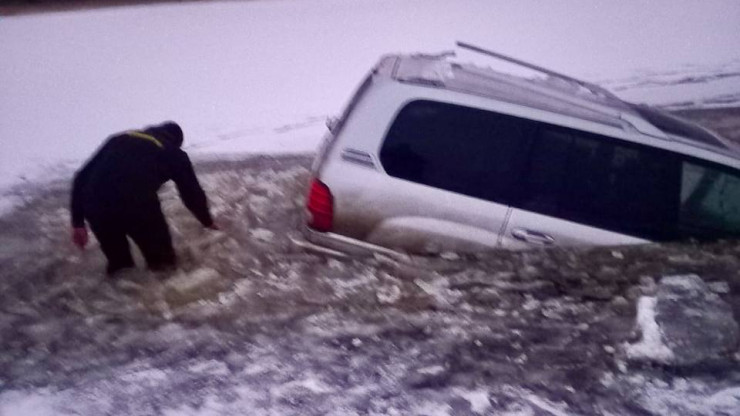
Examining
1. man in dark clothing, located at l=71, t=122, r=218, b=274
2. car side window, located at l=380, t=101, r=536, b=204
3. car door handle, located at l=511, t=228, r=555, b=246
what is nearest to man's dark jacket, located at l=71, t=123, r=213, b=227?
man in dark clothing, located at l=71, t=122, r=218, b=274

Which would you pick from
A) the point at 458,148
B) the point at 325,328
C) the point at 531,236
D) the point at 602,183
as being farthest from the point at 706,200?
the point at 325,328

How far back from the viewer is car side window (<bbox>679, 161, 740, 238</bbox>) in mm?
2502

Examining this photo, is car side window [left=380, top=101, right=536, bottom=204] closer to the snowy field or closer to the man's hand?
the snowy field

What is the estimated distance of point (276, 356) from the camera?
2301 millimetres

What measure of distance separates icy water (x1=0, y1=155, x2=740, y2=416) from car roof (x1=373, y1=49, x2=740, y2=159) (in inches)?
18.1

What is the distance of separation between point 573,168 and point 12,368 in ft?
6.75

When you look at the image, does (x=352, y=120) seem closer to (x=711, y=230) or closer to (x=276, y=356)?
(x=276, y=356)

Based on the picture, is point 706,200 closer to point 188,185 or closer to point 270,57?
point 270,57

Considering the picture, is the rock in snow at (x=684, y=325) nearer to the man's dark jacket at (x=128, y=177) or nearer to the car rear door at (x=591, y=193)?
the car rear door at (x=591, y=193)

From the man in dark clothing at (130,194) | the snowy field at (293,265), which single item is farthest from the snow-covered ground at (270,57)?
the man in dark clothing at (130,194)

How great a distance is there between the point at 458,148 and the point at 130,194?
3.87 ft

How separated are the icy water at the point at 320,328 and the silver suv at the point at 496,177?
96 mm

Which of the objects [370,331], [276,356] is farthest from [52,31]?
[370,331]

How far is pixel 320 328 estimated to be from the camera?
2.38 m
